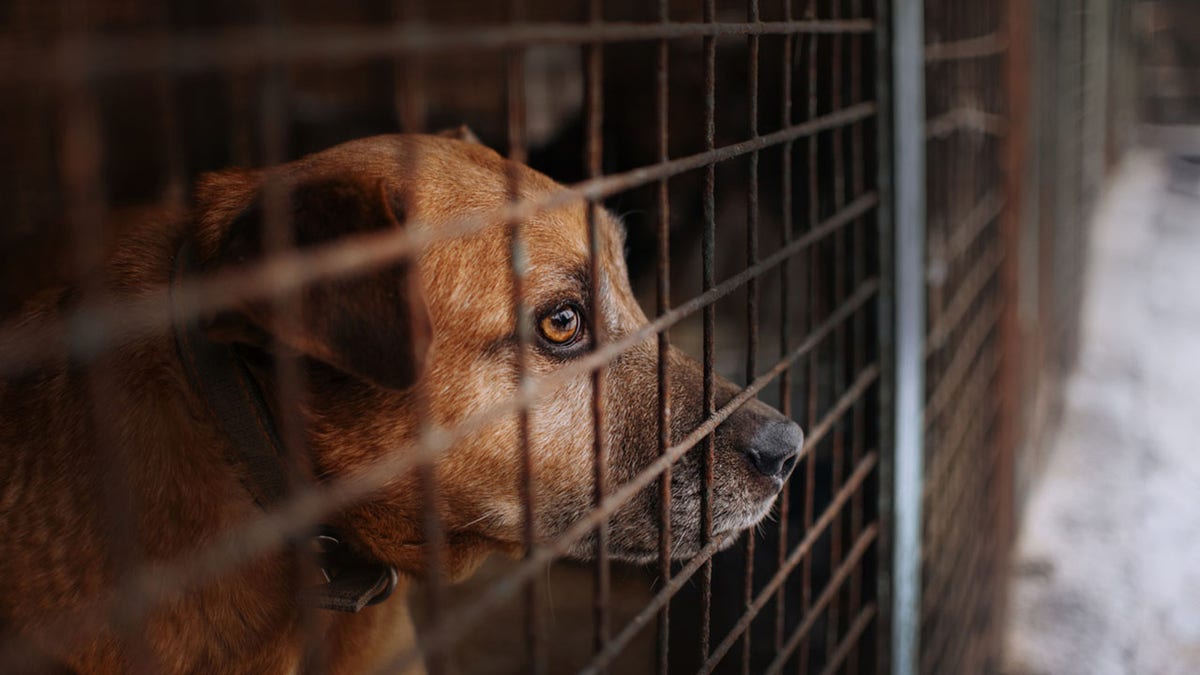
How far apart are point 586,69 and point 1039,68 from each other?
447 centimetres

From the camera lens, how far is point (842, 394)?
2357 millimetres

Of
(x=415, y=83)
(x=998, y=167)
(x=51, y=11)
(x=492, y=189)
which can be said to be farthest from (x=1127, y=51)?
(x=415, y=83)

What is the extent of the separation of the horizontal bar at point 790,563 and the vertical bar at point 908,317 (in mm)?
123

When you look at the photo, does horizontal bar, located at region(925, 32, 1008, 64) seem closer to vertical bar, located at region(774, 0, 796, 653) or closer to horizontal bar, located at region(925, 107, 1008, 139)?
horizontal bar, located at region(925, 107, 1008, 139)

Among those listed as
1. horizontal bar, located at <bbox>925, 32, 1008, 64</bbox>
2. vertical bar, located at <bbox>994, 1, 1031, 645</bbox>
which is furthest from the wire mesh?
vertical bar, located at <bbox>994, 1, 1031, 645</bbox>

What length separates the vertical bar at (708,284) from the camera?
1507 mm

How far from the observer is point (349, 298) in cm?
113

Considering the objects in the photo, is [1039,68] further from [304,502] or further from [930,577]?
[304,502]

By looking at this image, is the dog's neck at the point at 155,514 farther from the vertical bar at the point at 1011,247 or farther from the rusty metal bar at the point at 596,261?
the vertical bar at the point at 1011,247

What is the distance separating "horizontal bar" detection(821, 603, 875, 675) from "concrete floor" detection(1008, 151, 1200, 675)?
5.43 feet

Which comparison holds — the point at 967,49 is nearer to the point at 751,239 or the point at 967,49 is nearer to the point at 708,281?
the point at 751,239

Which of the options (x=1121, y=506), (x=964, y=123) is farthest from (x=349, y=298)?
(x=1121, y=506)

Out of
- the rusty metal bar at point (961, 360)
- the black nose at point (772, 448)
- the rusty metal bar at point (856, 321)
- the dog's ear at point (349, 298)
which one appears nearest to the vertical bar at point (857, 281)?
the rusty metal bar at point (856, 321)

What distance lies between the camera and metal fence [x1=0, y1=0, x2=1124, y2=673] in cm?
77
